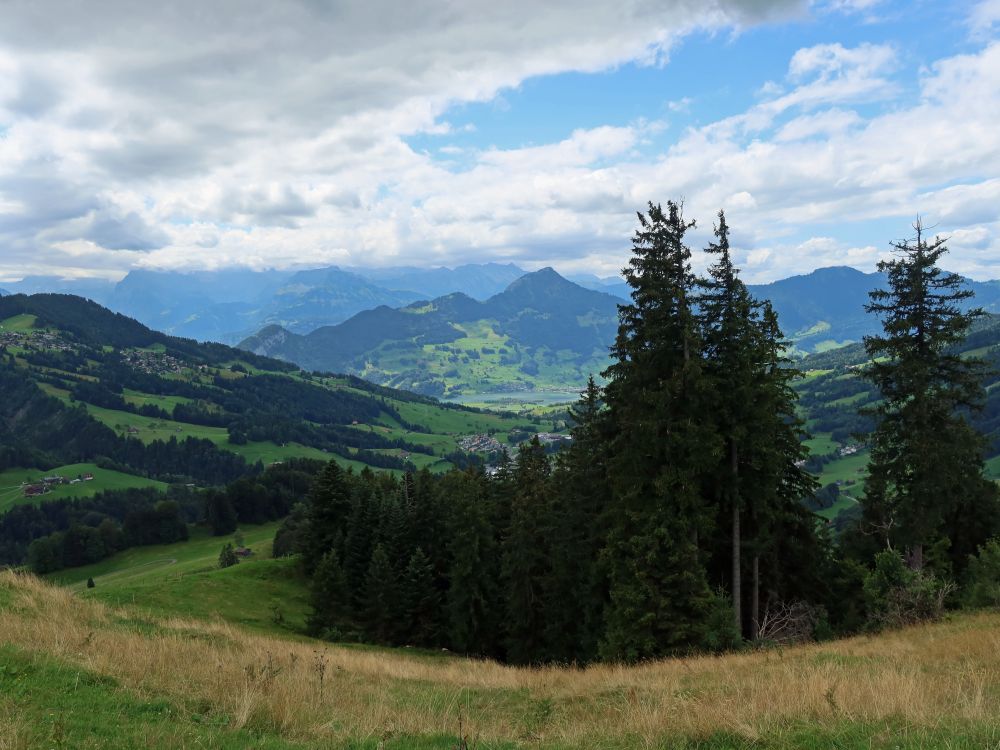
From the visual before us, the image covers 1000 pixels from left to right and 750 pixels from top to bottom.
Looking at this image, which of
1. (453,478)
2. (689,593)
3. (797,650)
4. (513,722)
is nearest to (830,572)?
(689,593)

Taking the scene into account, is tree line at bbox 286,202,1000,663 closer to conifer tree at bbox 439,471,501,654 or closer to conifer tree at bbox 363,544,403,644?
conifer tree at bbox 439,471,501,654

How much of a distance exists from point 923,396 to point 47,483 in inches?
8942

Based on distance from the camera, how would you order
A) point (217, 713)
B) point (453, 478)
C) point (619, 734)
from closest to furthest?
point (619, 734)
point (217, 713)
point (453, 478)

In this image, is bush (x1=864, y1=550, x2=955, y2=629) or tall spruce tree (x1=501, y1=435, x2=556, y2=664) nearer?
bush (x1=864, y1=550, x2=955, y2=629)

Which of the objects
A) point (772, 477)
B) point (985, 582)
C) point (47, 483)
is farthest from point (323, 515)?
point (47, 483)

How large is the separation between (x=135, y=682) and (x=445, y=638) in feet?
134

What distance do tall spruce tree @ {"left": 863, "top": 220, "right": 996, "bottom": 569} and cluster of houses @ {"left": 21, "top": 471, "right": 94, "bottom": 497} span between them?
699ft

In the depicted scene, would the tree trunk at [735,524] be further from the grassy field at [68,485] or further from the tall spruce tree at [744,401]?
the grassy field at [68,485]

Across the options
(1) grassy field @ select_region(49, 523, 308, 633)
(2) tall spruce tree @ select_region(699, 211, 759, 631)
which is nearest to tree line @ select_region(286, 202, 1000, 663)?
(2) tall spruce tree @ select_region(699, 211, 759, 631)

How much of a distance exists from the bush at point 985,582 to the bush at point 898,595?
85 cm

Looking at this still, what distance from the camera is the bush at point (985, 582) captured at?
2112cm

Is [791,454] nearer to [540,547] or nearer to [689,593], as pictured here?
[689,593]

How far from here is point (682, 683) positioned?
1348cm

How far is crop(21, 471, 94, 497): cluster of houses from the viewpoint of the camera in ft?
569
